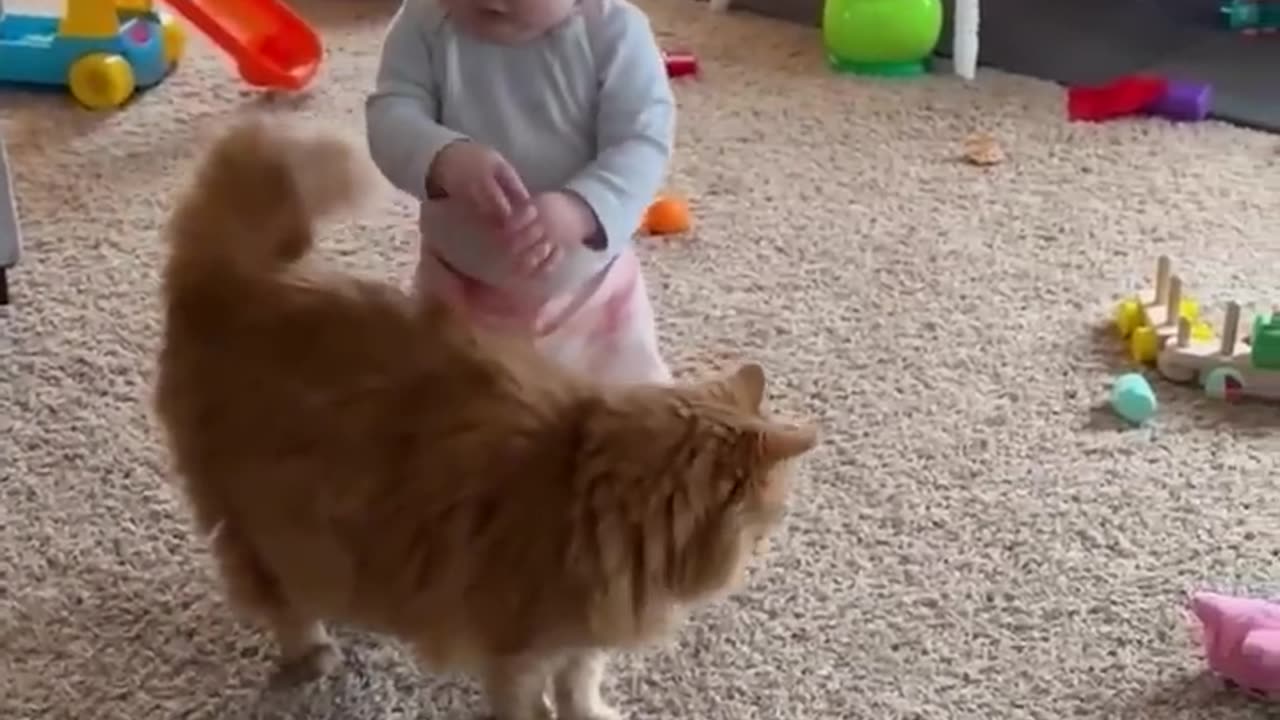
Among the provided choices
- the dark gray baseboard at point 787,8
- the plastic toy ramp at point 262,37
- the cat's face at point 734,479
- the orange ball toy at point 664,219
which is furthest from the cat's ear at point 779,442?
the dark gray baseboard at point 787,8

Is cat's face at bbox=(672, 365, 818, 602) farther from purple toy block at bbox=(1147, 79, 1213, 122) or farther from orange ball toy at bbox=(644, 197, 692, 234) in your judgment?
purple toy block at bbox=(1147, 79, 1213, 122)

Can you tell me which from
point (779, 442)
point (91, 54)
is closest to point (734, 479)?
point (779, 442)

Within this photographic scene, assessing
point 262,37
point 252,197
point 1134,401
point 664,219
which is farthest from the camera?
point 262,37

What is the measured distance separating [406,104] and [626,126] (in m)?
0.16

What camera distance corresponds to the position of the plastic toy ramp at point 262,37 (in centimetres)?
224

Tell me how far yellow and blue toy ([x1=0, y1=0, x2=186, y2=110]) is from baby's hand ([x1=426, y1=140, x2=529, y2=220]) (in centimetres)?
103

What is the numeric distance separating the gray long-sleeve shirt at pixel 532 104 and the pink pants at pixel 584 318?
0.01 metres

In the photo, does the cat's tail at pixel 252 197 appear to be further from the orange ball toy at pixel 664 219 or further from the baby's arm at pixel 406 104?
the orange ball toy at pixel 664 219

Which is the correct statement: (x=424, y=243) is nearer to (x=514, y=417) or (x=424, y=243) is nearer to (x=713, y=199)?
(x=514, y=417)

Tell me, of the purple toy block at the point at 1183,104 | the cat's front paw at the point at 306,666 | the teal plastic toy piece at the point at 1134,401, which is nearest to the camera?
the cat's front paw at the point at 306,666

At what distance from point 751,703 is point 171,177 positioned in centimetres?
104

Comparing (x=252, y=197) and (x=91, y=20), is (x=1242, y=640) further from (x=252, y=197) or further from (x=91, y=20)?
(x=91, y=20)

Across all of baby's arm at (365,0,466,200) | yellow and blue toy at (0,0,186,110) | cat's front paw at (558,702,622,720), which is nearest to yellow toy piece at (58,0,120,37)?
yellow and blue toy at (0,0,186,110)

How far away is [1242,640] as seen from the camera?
1.25 m
